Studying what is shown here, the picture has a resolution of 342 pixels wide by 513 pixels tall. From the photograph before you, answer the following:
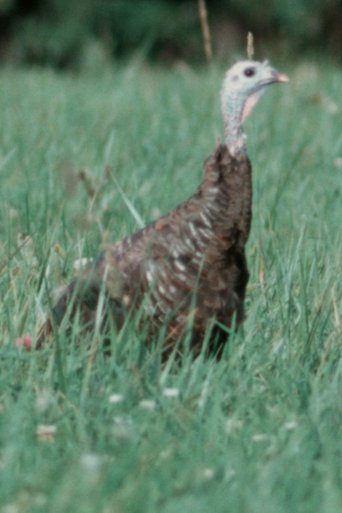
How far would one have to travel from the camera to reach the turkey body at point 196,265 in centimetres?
372

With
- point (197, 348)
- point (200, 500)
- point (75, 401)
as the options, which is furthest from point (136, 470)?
point (197, 348)

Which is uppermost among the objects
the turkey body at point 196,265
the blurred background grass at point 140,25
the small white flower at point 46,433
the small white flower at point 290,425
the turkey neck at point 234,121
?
the turkey neck at point 234,121

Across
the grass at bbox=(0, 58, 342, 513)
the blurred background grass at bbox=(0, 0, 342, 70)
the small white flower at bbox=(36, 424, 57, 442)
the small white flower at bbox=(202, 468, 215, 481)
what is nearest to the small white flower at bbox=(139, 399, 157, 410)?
the grass at bbox=(0, 58, 342, 513)

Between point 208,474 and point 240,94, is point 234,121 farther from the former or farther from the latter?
point 208,474

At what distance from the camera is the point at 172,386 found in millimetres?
3488

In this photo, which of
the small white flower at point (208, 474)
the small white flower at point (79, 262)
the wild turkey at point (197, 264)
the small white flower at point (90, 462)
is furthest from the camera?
the small white flower at point (79, 262)

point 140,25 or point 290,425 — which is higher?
point 290,425

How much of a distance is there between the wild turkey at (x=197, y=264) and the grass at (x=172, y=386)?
0.29 ft

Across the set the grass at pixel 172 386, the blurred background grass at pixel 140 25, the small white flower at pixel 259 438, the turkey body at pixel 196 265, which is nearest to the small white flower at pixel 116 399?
the grass at pixel 172 386

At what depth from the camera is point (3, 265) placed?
4.02 m

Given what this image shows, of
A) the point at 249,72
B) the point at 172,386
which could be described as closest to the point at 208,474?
the point at 172,386

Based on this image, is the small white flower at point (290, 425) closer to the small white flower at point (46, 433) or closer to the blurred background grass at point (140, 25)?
the small white flower at point (46, 433)

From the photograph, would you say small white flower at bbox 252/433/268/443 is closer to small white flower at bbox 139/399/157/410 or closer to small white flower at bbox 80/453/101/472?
small white flower at bbox 139/399/157/410

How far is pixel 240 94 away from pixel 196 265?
47cm
